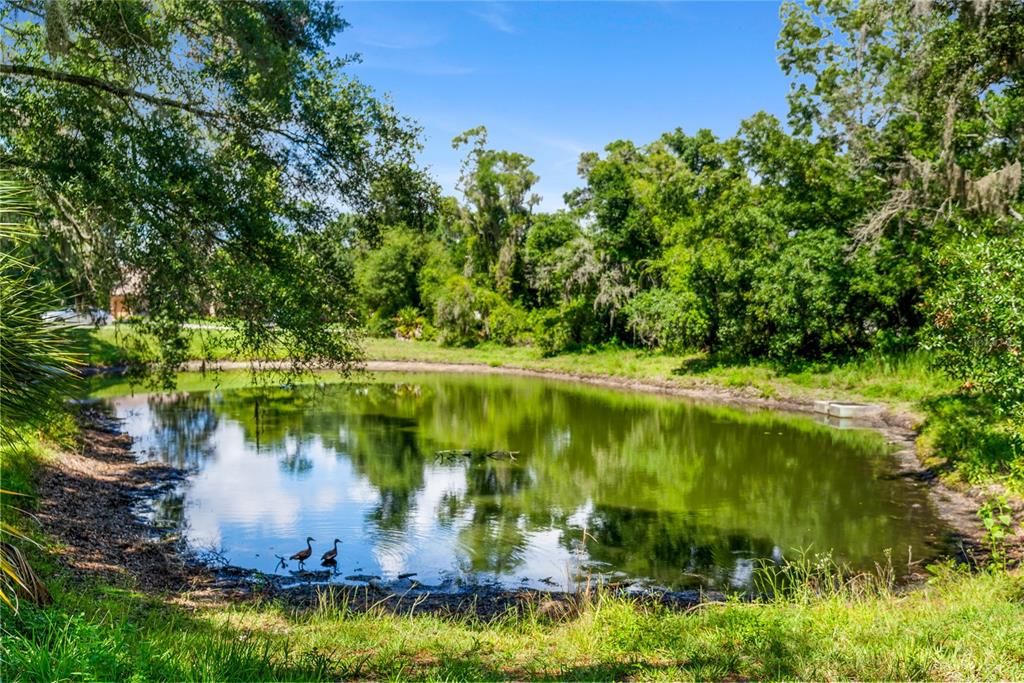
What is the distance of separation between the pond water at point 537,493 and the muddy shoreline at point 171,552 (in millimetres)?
461

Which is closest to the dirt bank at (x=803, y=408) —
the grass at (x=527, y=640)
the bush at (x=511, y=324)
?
the bush at (x=511, y=324)

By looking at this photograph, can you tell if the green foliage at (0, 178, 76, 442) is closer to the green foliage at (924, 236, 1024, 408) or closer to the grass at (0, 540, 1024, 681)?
the grass at (0, 540, 1024, 681)

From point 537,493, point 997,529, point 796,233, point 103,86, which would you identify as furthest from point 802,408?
point 103,86

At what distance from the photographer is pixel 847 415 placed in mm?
21469

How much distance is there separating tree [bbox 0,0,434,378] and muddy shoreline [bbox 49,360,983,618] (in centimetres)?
201

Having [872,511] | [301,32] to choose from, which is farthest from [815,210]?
[301,32]

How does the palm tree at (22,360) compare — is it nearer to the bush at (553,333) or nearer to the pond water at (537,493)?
the pond water at (537,493)

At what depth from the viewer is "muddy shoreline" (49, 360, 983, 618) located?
8281mm

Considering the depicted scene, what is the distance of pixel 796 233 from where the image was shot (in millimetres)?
26969

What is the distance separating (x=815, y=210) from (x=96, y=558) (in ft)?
81.4

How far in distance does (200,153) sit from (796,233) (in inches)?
910

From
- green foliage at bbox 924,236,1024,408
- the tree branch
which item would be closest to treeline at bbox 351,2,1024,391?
green foliage at bbox 924,236,1024,408

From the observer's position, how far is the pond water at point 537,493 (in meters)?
10.5

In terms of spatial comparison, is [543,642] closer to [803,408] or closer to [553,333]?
[803,408]
